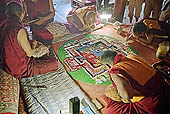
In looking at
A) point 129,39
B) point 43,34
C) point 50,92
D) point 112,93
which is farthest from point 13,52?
point 129,39

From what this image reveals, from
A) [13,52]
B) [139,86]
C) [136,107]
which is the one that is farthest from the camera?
[13,52]

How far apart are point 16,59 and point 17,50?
141mm

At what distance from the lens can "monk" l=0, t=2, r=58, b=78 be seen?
8.15 ft

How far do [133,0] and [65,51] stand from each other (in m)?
2.21

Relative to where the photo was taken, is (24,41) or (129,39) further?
(129,39)

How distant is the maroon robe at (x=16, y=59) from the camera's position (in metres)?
2.48

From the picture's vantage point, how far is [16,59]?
2.65m

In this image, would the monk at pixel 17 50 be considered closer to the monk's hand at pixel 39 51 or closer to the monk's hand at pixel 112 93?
the monk's hand at pixel 39 51

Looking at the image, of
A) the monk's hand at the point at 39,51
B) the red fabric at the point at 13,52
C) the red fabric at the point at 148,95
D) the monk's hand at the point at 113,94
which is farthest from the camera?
the monk's hand at the point at 39,51

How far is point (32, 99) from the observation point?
2.51 m

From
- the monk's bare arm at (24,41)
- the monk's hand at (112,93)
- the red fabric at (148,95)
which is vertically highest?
→ the monk's bare arm at (24,41)

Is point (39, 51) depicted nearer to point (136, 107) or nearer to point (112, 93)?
point (112, 93)

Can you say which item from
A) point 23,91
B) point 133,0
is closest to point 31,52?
point 23,91

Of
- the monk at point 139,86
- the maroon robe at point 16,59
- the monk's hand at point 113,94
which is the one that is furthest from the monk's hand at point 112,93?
the maroon robe at point 16,59
